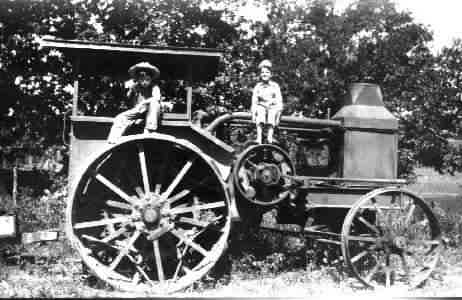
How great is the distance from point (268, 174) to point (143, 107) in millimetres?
1904

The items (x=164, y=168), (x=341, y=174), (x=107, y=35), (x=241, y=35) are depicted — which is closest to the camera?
(x=164, y=168)

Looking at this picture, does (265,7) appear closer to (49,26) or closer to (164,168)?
(49,26)

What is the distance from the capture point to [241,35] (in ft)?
50.1

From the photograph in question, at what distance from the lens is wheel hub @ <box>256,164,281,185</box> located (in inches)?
251

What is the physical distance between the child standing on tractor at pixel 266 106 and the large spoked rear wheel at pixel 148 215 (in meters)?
0.95

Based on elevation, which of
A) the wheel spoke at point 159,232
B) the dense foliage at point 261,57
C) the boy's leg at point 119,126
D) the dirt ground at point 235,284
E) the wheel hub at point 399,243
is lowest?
the dirt ground at point 235,284

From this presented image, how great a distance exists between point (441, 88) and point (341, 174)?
11.9 metres

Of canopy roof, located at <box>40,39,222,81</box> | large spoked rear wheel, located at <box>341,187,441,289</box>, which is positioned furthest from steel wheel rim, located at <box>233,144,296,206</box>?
canopy roof, located at <box>40,39,222,81</box>

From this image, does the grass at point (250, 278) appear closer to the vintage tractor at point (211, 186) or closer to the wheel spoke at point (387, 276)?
the wheel spoke at point (387, 276)

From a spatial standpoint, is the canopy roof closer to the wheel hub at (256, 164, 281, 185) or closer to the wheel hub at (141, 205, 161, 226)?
the wheel hub at (256, 164, 281, 185)

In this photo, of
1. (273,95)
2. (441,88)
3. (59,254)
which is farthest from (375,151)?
(441,88)

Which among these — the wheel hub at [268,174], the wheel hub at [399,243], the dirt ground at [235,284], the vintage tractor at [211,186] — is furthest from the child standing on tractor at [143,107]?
the wheel hub at [399,243]

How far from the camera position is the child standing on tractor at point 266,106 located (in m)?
6.51

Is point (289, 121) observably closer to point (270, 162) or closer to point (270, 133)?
point (270, 133)
